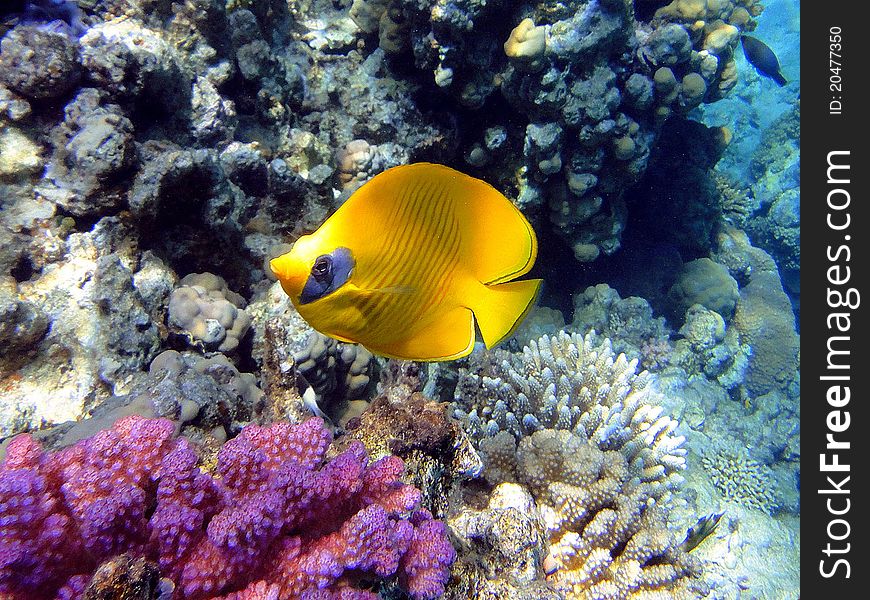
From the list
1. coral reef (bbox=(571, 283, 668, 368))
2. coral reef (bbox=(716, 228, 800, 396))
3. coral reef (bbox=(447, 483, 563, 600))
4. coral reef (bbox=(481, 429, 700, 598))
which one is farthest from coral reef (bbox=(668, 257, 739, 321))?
coral reef (bbox=(447, 483, 563, 600))

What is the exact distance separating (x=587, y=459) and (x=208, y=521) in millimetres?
2184

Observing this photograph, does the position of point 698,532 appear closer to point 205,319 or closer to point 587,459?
point 587,459

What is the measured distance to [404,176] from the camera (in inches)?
49.3

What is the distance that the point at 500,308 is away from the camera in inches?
55.4

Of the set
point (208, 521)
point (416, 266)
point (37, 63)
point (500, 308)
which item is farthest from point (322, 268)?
point (37, 63)

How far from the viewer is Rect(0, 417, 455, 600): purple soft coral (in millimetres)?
1492

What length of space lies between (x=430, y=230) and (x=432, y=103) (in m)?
4.38

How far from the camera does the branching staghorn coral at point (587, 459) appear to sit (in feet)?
8.55

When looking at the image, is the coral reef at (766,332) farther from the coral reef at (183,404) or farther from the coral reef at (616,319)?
the coral reef at (183,404)

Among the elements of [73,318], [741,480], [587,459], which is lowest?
[741,480]

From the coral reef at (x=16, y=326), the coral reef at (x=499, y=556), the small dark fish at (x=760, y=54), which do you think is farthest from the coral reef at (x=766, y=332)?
the coral reef at (x=16, y=326)

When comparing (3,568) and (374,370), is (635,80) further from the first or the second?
(3,568)

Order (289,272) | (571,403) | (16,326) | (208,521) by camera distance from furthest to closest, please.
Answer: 1. (571,403)
2. (16,326)
3. (208,521)
4. (289,272)
